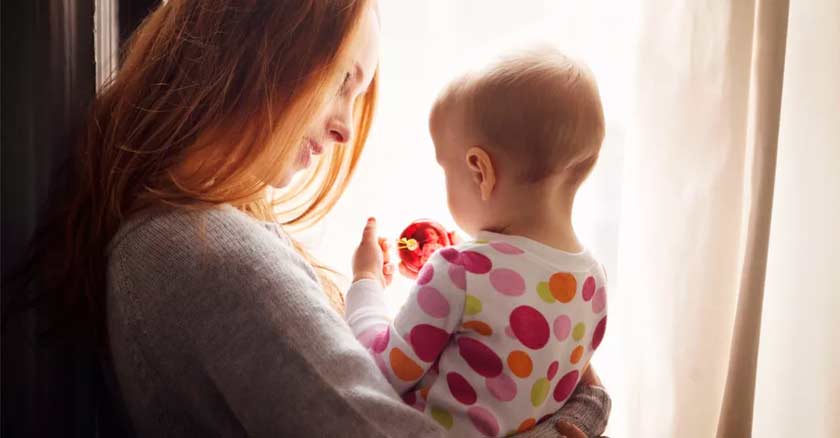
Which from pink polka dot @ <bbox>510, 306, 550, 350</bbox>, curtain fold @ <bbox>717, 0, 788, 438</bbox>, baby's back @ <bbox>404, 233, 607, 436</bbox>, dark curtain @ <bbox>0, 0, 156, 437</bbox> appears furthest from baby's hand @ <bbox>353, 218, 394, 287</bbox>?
curtain fold @ <bbox>717, 0, 788, 438</bbox>

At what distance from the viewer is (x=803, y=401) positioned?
1171mm

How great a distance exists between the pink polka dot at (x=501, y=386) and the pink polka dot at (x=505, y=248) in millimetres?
153

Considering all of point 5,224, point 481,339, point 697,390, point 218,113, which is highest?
point 218,113

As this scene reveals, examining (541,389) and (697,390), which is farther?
(697,390)

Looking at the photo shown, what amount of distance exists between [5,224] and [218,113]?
300mm

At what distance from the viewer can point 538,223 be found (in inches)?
39.4

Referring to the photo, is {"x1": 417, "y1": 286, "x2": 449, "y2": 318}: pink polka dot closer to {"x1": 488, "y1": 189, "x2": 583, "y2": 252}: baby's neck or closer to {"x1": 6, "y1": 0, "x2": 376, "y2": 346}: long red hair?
{"x1": 488, "y1": 189, "x2": 583, "y2": 252}: baby's neck

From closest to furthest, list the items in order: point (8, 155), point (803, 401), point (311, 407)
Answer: point (311, 407) < point (8, 155) < point (803, 401)

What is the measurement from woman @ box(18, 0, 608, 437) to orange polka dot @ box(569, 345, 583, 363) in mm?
228

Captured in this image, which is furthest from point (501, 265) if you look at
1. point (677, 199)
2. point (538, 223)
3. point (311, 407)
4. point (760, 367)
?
point (760, 367)

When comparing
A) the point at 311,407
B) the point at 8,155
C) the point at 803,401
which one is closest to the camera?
the point at 311,407

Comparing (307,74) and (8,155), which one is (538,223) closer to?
(307,74)

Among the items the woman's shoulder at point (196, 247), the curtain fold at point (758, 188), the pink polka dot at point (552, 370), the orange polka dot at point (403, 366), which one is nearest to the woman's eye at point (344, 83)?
the woman's shoulder at point (196, 247)

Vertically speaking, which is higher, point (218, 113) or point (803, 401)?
point (218, 113)
